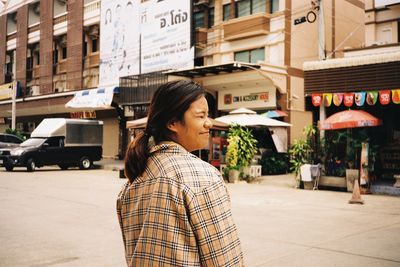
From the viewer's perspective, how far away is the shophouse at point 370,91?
1334cm

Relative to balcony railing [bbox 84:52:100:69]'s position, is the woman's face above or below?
below

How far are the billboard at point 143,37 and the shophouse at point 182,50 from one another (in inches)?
2.4

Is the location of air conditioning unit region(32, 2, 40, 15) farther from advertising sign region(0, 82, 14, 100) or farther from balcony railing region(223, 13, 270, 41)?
balcony railing region(223, 13, 270, 41)

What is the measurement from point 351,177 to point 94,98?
18.3 m

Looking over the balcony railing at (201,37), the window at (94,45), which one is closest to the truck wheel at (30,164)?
the balcony railing at (201,37)

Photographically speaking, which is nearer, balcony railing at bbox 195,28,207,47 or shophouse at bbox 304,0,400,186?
shophouse at bbox 304,0,400,186

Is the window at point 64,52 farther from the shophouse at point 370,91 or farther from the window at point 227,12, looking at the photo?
the shophouse at point 370,91

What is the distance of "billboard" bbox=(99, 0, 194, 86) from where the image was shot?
23.5m

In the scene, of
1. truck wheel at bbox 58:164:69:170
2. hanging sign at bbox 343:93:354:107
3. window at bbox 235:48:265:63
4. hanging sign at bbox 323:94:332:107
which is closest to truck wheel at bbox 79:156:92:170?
truck wheel at bbox 58:164:69:170

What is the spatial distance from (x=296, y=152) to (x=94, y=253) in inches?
390

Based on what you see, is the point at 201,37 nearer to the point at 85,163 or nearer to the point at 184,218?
the point at 85,163

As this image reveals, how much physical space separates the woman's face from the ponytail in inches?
4.9

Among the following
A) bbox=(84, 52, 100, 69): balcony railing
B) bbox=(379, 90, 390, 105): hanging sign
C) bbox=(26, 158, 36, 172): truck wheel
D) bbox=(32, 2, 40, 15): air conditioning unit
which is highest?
bbox=(32, 2, 40, 15): air conditioning unit

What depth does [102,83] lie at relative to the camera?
29109mm
